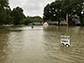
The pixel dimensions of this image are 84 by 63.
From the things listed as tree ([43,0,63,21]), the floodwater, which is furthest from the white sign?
tree ([43,0,63,21])

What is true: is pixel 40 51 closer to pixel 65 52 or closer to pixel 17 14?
pixel 65 52

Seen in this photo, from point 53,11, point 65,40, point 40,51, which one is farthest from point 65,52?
point 53,11

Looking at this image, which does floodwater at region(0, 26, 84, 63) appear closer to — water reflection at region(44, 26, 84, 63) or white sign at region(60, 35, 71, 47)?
water reflection at region(44, 26, 84, 63)

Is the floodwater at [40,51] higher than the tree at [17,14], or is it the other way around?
Answer: the tree at [17,14]

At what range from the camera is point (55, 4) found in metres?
96.5

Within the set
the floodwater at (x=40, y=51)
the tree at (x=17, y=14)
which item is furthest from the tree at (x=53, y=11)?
the floodwater at (x=40, y=51)

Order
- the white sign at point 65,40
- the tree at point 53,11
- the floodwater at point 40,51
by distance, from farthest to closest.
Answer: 1. the tree at point 53,11
2. the white sign at point 65,40
3. the floodwater at point 40,51

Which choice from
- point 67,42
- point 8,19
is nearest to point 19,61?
point 67,42

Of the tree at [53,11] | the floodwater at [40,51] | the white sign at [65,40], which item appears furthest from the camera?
the tree at [53,11]

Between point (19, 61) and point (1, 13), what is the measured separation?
3384cm

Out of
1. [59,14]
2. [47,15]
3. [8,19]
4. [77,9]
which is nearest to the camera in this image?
[8,19]

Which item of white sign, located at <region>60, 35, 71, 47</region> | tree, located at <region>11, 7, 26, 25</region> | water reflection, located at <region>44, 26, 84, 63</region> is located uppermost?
tree, located at <region>11, 7, 26, 25</region>

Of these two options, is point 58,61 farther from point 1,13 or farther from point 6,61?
point 1,13

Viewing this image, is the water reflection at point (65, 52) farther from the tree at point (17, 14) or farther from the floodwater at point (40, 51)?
the tree at point (17, 14)
